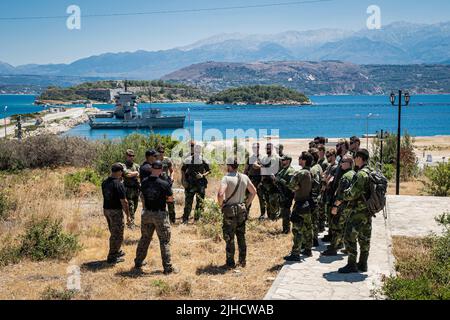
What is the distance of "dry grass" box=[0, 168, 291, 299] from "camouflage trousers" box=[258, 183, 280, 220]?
1.19 ft

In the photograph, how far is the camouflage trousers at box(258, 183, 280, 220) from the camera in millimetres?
11977

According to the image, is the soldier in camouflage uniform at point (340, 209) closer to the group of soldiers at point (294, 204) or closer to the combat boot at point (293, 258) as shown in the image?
the group of soldiers at point (294, 204)

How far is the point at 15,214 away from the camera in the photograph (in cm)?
1242

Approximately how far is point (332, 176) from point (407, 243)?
2.19m

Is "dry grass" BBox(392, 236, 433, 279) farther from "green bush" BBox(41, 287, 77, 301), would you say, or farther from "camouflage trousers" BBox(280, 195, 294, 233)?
"green bush" BBox(41, 287, 77, 301)

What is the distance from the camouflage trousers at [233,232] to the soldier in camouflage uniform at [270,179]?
11.3ft

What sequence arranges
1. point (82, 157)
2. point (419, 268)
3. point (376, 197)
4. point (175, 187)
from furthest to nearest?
point (82, 157), point (175, 187), point (419, 268), point (376, 197)

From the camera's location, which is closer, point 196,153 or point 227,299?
point 227,299

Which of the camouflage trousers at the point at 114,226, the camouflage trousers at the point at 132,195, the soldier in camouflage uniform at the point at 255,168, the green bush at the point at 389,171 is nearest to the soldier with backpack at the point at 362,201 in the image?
the camouflage trousers at the point at 114,226

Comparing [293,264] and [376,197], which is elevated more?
[376,197]

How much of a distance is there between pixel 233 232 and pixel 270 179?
148 inches
